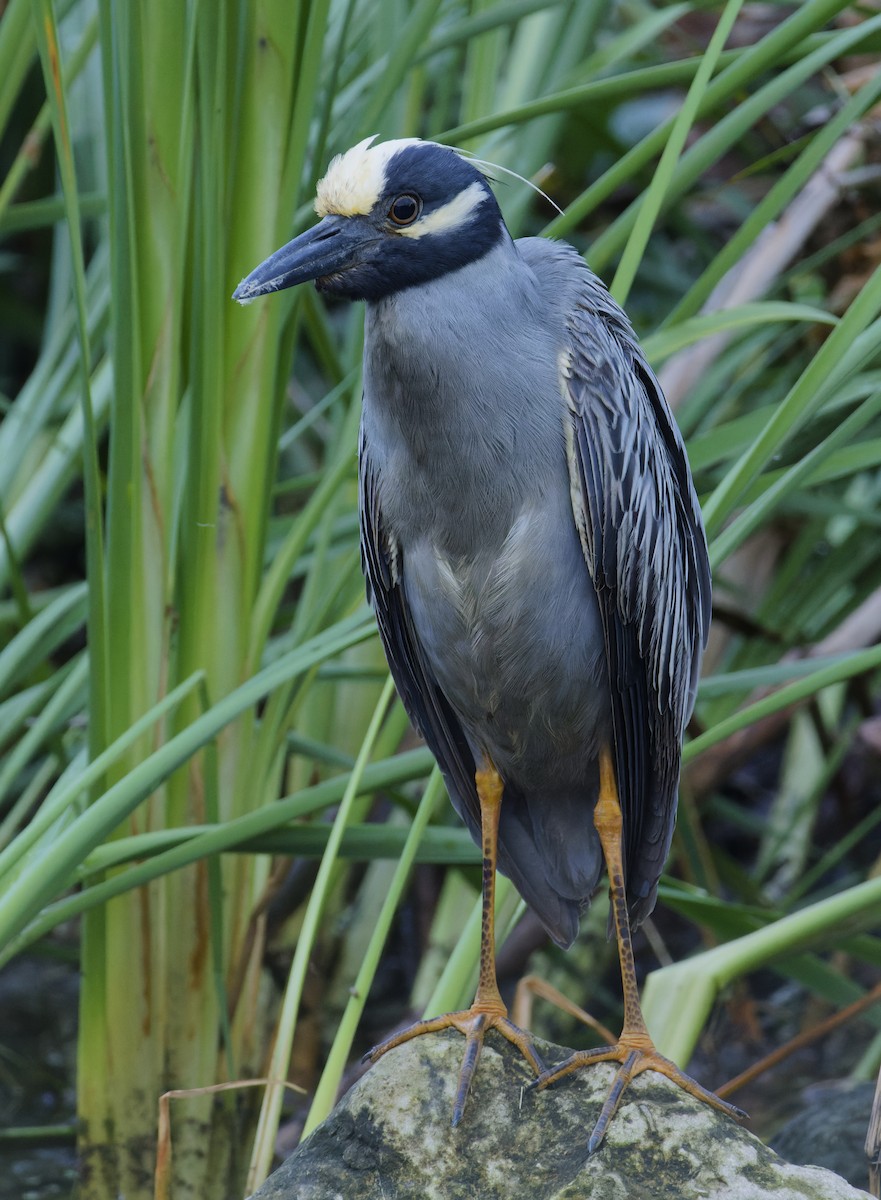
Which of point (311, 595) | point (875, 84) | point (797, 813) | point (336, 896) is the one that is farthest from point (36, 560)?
point (875, 84)

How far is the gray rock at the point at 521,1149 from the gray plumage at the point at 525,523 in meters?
0.52

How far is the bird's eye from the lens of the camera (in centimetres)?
193

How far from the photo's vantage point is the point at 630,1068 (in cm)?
193

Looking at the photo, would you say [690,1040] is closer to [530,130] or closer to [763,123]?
[530,130]

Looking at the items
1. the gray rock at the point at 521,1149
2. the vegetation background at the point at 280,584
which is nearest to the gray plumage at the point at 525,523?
the vegetation background at the point at 280,584

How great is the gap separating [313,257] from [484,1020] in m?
1.15

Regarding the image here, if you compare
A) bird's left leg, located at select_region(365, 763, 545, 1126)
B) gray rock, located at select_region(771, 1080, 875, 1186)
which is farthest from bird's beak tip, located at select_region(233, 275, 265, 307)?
gray rock, located at select_region(771, 1080, 875, 1186)

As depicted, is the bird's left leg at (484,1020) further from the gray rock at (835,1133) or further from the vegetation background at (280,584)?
the gray rock at (835,1133)

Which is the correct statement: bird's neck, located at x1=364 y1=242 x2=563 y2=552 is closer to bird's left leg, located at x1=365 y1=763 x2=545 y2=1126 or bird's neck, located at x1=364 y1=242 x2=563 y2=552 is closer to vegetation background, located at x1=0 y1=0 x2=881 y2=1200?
vegetation background, located at x1=0 y1=0 x2=881 y2=1200

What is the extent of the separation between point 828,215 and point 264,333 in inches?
73.3

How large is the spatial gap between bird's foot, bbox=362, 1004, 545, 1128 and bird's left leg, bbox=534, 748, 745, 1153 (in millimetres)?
70

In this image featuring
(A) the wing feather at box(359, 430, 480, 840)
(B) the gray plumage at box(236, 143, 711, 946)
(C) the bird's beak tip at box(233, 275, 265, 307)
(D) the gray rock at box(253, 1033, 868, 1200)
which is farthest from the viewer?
(A) the wing feather at box(359, 430, 480, 840)

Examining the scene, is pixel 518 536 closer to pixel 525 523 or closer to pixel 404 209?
pixel 525 523

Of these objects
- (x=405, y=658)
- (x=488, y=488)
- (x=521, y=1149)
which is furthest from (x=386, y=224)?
(x=521, y=1149)
